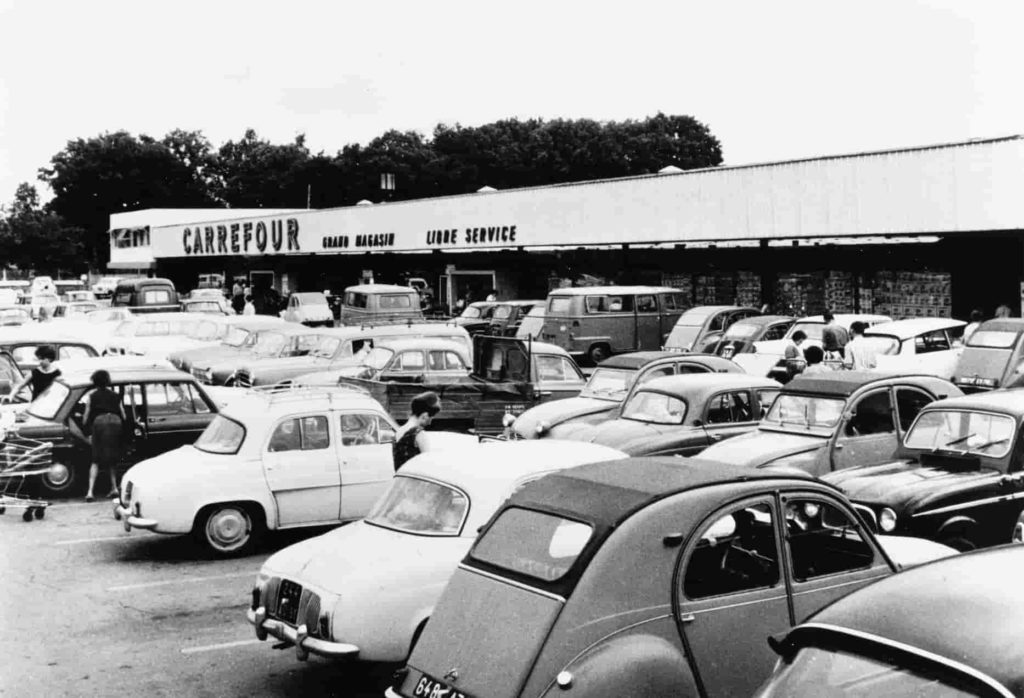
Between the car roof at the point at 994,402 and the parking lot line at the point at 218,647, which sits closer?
the parking lot line at the point at 218,647

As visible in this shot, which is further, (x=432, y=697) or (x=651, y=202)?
(x=651, y=202)

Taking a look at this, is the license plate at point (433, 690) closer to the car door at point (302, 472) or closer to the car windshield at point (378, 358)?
the car door at point (302, 472)

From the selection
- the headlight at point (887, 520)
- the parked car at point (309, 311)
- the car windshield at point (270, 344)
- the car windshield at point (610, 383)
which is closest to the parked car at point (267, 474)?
the car windshield at point (610, 383)

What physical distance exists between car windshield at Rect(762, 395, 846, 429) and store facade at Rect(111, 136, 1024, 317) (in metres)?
14.8

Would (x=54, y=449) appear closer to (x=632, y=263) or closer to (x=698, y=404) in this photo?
(x=698, y=404)

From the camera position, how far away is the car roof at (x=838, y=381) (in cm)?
1132

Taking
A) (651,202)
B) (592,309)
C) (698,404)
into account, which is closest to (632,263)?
(651,202)

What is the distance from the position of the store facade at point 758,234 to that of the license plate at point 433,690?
71.7ft

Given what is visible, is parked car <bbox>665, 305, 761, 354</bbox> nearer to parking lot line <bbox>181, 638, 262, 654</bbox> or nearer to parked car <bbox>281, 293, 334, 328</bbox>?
parked car <bbox>281, 293, 334, 328</bbox>

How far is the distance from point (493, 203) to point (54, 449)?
26.7 m

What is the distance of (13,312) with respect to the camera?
34.4 meters

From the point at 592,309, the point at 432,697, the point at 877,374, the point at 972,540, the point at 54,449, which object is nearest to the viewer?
the point at 432,697

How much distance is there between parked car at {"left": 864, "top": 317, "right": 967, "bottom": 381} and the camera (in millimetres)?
18016

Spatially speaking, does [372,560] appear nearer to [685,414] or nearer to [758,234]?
[685,414]
